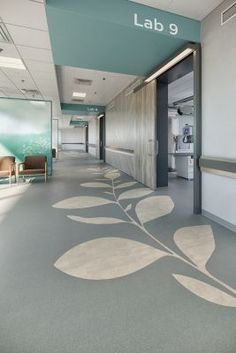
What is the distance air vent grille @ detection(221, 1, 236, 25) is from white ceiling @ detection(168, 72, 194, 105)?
3.60 metres

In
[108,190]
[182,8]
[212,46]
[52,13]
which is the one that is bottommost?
[108,190]

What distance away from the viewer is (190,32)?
4.20 m

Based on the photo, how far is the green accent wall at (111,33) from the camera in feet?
11.8

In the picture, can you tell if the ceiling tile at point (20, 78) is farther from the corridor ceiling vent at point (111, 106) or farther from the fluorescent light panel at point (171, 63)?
the corridor ceiling vent at point (111, 106)

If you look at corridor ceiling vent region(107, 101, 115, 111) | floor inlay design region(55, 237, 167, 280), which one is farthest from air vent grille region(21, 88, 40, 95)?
floor inlay design region(55, 237, 167, 280)

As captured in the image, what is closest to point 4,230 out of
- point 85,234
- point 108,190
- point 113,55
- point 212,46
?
point 85,234

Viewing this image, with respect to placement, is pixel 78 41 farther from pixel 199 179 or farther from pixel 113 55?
pixel 199 179

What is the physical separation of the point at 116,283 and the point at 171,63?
4693 mm

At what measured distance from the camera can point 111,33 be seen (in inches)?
162

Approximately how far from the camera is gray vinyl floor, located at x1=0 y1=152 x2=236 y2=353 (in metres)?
1.60

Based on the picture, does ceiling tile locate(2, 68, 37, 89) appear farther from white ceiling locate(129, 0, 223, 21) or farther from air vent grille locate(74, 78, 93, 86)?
white ceiling locate(129, 0, 223, 21)

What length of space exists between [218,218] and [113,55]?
13.6 ft

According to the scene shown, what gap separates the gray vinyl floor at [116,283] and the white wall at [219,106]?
463 mm

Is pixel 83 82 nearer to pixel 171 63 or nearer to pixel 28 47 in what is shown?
pixel 28 47
